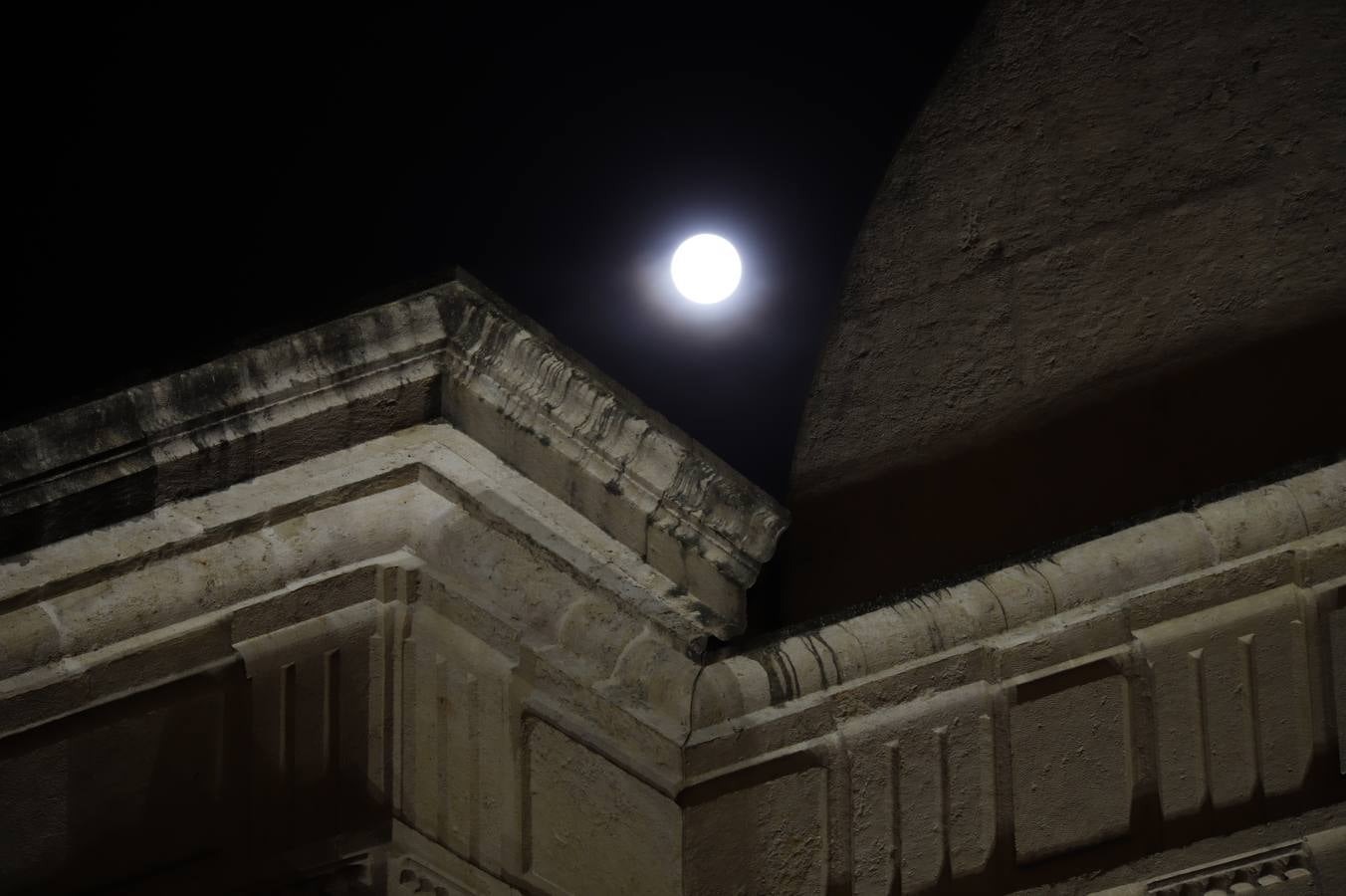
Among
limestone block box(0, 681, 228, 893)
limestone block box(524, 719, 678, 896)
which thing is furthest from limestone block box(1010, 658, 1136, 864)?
limestone block box(0, 681, 228, 893)

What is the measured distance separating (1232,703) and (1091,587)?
48 centimetres

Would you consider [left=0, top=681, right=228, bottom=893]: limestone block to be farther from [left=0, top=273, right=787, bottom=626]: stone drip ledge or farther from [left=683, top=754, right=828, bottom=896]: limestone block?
[left=683, top=754, right=828, bottom=896]: limestone block

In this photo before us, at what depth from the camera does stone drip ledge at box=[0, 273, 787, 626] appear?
7.11m

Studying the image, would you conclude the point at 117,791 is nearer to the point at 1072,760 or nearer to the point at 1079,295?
the point at 1072,760

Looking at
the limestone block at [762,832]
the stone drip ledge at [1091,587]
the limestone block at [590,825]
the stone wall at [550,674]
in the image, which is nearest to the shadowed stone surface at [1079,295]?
the stone drip ledge at [1091,587]

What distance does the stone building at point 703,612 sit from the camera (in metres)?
7.16

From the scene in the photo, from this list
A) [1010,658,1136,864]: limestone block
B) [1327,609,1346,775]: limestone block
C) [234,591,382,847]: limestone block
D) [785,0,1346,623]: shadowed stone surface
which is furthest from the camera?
[785,0,1346,623]: shadowed stone surface

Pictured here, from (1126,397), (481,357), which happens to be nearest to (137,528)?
(481,357)

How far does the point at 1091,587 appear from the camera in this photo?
755 centimetres

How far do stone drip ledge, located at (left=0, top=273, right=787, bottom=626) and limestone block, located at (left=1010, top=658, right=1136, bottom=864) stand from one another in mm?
1052

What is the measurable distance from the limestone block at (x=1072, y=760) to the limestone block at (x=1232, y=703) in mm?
104

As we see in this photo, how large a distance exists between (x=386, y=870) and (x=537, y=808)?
0.67 metres

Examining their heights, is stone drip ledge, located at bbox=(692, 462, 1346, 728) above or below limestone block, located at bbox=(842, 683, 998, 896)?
above

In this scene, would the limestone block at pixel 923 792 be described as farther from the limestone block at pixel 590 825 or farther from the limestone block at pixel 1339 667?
the limestone block at pixel 1339 667
